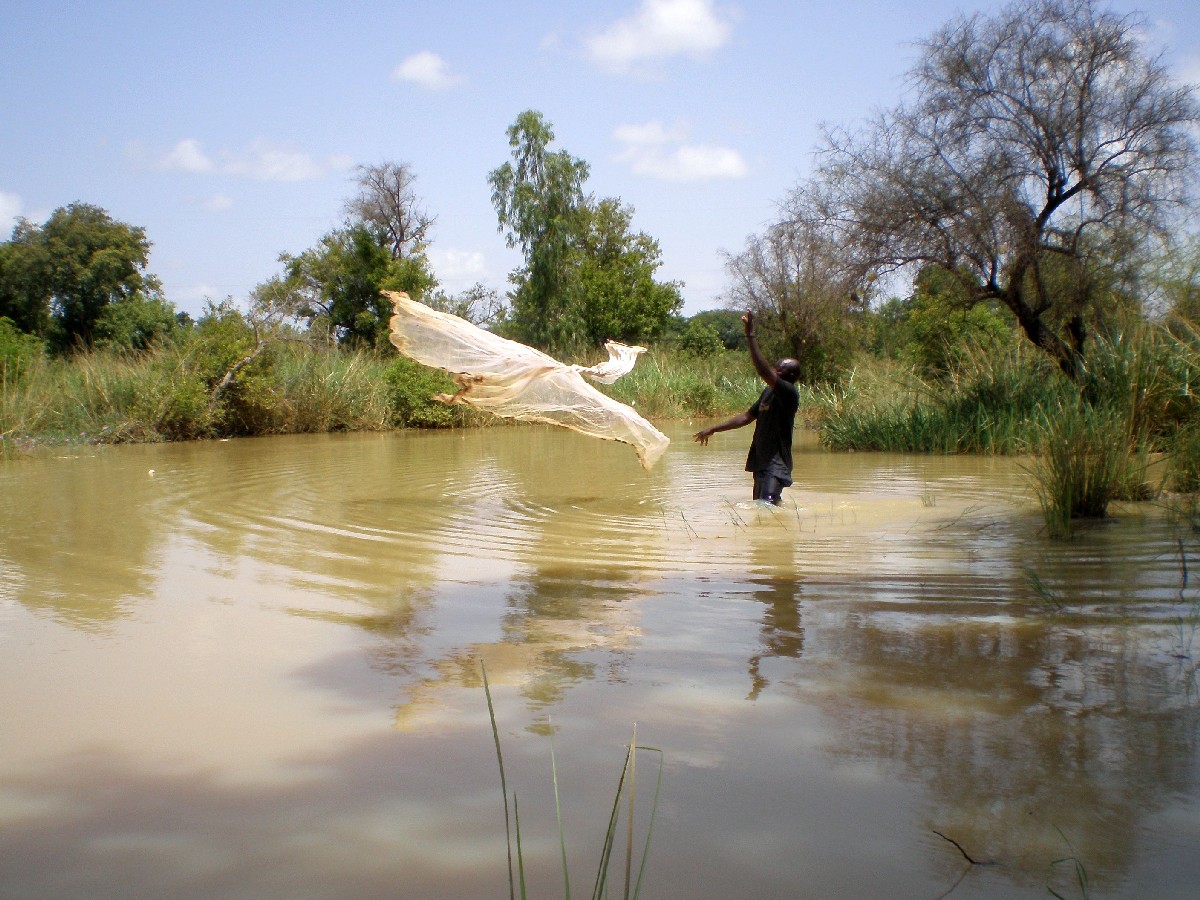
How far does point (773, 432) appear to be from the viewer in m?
9.26

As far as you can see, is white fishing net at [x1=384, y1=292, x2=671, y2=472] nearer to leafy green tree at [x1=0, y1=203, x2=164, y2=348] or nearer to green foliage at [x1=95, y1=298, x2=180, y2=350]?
green foliage at [x1=95, y1=298, x2=180, y2=350]

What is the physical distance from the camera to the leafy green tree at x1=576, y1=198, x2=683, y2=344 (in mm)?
49875

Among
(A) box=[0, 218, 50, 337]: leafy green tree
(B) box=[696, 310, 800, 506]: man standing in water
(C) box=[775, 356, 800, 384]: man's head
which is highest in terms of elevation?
(A) box=[0, 218, 50, 337]: leafy green tree

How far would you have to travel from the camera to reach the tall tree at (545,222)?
4197cm

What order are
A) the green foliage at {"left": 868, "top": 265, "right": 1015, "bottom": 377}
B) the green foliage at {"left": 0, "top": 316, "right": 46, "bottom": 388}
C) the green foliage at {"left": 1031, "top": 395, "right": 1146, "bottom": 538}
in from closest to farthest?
1. the green foliage at {"left": 1031, "top": 395, "right": 1146, "bottom": 538}
2. the green foliage at {"left": 868, "top": 265, "right": 1015, "bottom": 377}
3. the green foliage at {"left": 0, "top": 316, "right": 46, "bottom": 388}

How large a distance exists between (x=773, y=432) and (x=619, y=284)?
42.1 metres

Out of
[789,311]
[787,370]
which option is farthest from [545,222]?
[787,370]

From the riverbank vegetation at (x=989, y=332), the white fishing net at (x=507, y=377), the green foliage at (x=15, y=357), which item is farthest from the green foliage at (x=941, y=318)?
the green foliage at (x=15, y=357)

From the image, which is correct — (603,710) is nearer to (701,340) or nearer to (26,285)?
(26,285)

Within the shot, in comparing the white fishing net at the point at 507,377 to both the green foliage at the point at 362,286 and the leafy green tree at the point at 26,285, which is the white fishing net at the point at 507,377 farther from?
the leafy green tree at the point at 26,285

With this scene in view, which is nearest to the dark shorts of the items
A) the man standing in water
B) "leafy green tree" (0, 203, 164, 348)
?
the man standing in water

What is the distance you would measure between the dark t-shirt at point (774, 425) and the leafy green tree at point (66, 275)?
124 feet

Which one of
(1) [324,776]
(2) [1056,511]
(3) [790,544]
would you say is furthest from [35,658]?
(2) [1056,511]

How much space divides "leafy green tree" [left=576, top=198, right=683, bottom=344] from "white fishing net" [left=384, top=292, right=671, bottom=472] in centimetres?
3711
